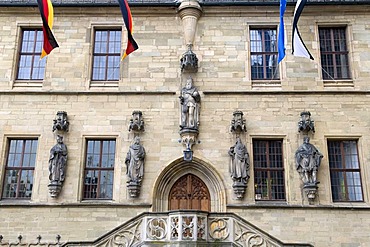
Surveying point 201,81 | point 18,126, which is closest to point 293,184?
point 201,81

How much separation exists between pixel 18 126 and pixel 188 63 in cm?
647

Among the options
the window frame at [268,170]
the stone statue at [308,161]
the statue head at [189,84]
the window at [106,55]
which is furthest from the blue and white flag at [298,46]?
the window at [106,55]

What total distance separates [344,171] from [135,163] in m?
7.19

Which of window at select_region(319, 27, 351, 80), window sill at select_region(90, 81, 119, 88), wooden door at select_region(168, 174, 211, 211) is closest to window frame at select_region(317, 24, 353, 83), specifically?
window at select_region(319, 27, 351, 80)

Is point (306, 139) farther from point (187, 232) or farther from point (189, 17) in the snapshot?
point (189, 17)

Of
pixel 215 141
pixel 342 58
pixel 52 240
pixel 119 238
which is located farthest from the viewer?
pixel 342 58

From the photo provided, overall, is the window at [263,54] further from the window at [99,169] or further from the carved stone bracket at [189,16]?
the window at [99,169]

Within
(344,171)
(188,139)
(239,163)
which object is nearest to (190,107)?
(188,139)

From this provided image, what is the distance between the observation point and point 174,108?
16.8 meters

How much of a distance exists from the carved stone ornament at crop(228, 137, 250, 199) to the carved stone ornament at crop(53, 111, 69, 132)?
19.0 ft

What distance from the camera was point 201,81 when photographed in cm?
1714

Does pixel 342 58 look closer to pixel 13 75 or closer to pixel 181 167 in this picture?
pixel 181 167

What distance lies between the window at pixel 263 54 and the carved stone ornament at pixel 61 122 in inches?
274

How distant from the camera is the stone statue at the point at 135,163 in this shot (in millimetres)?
15805
